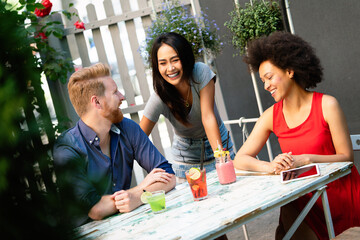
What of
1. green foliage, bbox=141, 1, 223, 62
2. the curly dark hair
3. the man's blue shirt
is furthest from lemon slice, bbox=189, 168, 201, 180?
green foliage, bbox=141, 1, 223, 62

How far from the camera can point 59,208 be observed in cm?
49

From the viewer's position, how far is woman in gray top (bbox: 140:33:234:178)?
2465 mm

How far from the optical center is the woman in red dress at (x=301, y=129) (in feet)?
6.08

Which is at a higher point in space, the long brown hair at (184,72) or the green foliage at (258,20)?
the green foliage at (258,20)

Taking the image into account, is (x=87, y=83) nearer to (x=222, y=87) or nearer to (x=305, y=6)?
(x=305, y=6)

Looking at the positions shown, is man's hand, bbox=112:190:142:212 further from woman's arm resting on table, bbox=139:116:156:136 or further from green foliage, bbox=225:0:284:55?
green foliage, bbox=225:0:284:55

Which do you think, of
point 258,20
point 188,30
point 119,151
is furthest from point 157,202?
point 188,30

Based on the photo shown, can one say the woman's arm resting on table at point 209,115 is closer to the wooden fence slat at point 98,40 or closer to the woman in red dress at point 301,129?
the woman in red dress at point 301,129

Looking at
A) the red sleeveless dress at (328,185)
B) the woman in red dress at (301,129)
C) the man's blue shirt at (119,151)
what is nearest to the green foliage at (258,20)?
the woman in red dress at (301,129)

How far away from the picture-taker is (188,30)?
11.0 ft

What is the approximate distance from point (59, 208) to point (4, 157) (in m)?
0.09

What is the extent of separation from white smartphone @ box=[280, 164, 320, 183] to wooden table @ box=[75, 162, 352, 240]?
3cm

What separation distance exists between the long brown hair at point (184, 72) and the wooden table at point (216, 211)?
2.63ft

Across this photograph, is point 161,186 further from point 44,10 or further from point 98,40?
point 98,40
